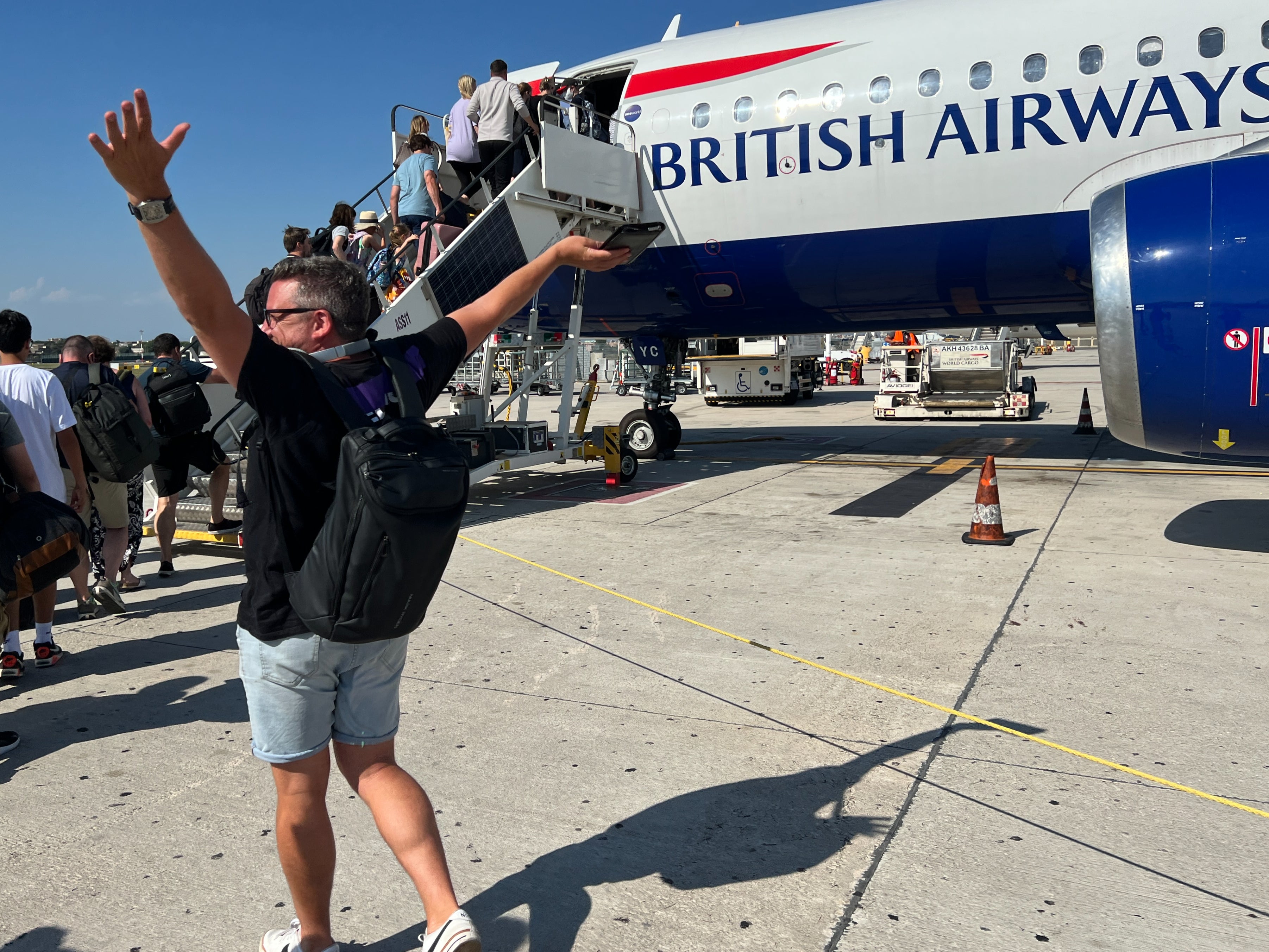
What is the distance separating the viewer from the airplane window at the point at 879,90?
967 cm

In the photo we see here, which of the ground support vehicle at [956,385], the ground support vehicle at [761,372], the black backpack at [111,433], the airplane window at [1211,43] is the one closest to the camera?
the black backpack at [111,433]

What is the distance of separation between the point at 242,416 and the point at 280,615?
23.1ft

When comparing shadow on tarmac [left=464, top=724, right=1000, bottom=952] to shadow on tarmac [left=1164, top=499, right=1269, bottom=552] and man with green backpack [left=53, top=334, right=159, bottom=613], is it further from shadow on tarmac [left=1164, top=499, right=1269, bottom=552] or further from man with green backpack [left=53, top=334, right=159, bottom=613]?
shadow on tarmac [left=1164, top=499, right=1269, bottom=552]

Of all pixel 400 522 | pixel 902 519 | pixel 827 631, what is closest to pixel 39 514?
pixel 400 522

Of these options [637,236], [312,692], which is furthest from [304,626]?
[637,236]

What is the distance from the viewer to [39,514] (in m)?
3.91

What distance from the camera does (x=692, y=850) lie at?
293 cm

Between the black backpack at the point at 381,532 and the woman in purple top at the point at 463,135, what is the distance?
8.73 metres

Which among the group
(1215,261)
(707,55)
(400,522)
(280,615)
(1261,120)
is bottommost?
(280,615)

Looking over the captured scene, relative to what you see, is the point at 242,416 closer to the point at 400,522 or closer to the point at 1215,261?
the point at 400,522

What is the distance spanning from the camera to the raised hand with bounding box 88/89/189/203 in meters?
1.82

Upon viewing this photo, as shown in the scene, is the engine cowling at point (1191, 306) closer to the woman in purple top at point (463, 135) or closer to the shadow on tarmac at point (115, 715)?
the shadow on tarmac at point (115, 715)

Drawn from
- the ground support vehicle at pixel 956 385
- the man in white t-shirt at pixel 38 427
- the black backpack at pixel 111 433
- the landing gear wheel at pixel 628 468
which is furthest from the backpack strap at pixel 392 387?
the ground support vehicle at pixel 956 385

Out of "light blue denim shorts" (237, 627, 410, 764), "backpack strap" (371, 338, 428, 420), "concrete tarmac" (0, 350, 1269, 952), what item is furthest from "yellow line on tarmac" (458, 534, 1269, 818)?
"backpack strap" (371, 338, 428, 420)
